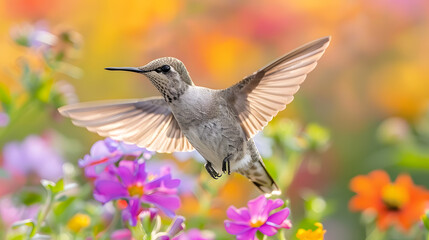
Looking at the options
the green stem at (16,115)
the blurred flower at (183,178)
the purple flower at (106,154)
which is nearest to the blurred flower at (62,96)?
the green stem at (16,115)

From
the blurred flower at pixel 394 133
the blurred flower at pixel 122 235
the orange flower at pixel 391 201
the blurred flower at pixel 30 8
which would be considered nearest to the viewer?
the blurred flower at pixel 122 235

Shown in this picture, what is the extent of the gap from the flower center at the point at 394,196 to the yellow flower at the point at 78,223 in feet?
1.62

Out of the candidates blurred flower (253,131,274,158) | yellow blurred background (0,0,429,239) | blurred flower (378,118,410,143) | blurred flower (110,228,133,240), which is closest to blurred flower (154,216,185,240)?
blurred flower (110,228,133,240)

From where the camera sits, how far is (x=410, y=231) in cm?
111

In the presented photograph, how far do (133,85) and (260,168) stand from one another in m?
0.95

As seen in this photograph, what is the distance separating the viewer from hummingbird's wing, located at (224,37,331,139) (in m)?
0.69

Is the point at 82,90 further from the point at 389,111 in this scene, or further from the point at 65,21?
the point at 389,111

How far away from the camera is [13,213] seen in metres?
1.05

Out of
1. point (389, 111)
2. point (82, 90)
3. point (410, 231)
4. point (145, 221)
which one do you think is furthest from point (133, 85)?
point (145, 221)

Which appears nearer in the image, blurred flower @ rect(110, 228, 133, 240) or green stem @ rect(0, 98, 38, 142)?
blurred flower @ rect(110, 228, 133, 240)

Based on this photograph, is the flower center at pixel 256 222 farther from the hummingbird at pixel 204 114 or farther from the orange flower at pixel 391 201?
the orange flower at pixel 391 201

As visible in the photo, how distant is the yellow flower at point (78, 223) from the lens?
0.85 metres

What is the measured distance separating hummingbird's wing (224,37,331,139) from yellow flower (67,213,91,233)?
0.77 feet

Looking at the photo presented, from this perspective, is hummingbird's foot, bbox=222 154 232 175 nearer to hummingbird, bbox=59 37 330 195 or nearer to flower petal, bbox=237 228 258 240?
hummingbird, bbox=59 37 330 195
